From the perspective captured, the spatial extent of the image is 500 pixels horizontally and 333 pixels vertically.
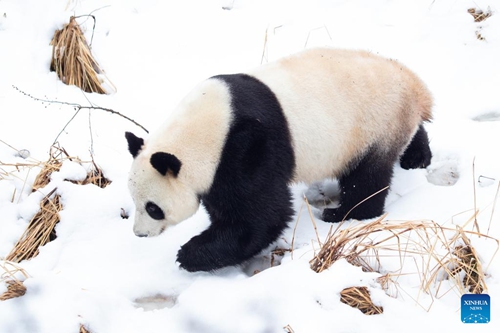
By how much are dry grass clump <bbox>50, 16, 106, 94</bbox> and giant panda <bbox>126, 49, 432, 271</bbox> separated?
2.27 metres

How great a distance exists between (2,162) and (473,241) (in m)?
3.80

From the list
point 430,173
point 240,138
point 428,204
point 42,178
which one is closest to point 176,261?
point 240,138

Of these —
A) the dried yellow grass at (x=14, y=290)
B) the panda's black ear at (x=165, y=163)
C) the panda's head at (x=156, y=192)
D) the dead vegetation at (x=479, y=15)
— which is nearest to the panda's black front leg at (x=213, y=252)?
the panda's head at (x=156, y=192)

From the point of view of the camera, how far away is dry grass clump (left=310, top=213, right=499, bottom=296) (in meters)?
3.35

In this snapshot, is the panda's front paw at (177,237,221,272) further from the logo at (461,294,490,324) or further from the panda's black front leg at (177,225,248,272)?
the logo at (461,294,490,324)

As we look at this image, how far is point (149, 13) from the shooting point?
682 cm

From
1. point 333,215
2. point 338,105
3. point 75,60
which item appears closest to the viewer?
point 338,105

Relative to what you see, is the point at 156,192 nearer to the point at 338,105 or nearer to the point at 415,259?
the point at 338,105

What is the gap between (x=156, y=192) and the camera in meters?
3.73

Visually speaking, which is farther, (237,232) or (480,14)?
(480,14)

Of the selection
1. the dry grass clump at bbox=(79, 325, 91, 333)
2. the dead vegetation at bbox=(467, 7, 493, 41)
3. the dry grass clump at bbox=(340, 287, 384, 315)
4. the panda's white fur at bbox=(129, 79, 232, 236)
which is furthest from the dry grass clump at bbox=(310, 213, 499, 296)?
the dead vegetation at bbox=(467, 7, 493, 41)

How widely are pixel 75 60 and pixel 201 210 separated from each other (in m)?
2.35

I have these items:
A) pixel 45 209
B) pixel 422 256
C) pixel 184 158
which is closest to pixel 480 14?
pixel 422 256

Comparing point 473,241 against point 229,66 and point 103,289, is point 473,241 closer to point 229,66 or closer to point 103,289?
point 103,289
